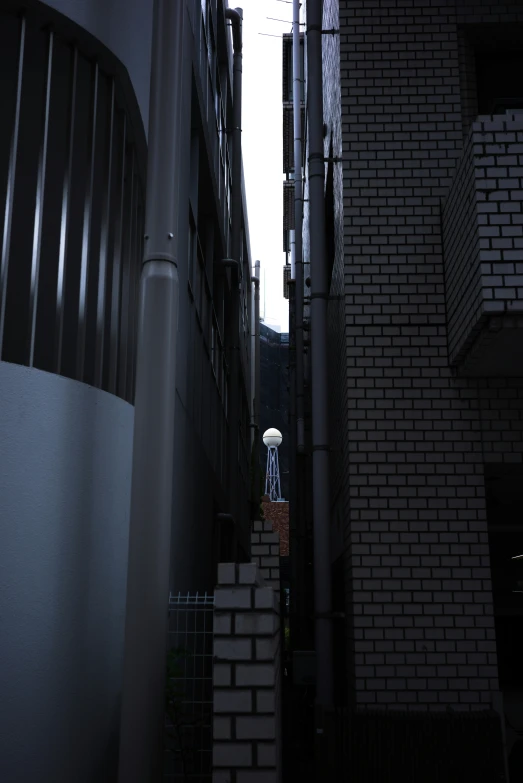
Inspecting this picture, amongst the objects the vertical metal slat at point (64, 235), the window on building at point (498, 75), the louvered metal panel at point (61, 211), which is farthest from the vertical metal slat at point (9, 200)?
the window on building at point (498, 75)

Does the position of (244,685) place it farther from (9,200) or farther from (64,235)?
(9,200)

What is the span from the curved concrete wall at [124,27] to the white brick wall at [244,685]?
3647mm

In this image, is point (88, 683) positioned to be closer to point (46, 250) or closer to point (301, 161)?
point (46, 250)

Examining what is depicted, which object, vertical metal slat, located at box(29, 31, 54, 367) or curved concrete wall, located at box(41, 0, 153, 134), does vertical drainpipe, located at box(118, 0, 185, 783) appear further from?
vertical metal slat, located at box(29, 31, 54, 367)

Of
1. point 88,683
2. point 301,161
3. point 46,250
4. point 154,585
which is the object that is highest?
point 301,161

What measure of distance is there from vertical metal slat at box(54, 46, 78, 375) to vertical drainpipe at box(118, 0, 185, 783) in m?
0.62

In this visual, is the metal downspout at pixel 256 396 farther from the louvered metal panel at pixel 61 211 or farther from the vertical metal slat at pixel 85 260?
the vertical metal slat at pixel 85 260

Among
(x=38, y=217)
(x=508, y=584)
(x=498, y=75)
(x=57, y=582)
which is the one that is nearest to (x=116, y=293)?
(x=38, y=217)

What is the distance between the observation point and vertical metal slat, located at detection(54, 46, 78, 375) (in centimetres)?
520

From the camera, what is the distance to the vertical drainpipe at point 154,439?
446 centimetres

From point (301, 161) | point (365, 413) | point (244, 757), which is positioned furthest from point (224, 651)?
point (301, 161)

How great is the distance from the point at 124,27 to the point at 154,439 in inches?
125

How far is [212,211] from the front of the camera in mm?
13125

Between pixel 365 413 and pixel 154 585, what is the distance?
3.92 metres
